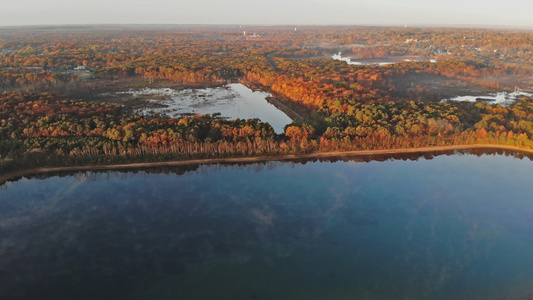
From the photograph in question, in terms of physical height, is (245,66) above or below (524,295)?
above

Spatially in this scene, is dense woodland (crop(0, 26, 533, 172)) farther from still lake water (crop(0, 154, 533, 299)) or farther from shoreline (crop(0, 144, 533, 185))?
still lake water (crop(0, 154, 533, 299))

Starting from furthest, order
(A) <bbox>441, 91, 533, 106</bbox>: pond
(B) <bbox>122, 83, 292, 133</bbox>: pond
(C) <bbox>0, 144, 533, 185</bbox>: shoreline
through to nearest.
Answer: (A) <bbox>441, 91, 533, 106</bbox>: pond
(B) <bbox>122, 83, 292, 133</bbox>: pond
(C) <bbox>0, 144, 533, 185</bbox>: shoreline

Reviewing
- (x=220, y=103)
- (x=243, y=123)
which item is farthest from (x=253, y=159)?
(x=220, y=103)

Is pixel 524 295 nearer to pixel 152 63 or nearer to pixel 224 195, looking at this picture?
pixel 224 195

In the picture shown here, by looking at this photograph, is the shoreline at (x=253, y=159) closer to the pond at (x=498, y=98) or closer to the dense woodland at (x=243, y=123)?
the dense woodland at (x=243, y=123)

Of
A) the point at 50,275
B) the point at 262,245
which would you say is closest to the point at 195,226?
the point at 262,245

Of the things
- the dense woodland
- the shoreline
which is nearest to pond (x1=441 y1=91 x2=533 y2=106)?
the dense woodland
